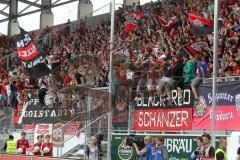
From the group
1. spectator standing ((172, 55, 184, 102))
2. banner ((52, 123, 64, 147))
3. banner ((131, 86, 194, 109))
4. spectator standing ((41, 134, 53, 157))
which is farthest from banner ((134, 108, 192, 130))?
banner ((52, 123, 64, 147))

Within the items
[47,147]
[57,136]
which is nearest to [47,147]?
[47,147]

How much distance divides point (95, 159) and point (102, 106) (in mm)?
1818

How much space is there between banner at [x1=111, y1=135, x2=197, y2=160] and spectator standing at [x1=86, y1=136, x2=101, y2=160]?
0.57 m

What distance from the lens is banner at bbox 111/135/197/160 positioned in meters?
15.7

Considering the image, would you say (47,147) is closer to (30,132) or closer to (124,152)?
(30,132)

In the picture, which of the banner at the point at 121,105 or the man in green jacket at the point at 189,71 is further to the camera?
the banner at the point at 121,105

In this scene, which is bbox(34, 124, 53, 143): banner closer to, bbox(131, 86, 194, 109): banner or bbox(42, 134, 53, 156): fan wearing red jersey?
bbox(42, 134, 53, 156): fan wearing red jersey

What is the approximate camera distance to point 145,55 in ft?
69.7

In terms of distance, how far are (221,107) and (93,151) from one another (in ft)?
15.8

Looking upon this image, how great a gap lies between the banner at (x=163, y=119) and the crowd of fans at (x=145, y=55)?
53 centimetres

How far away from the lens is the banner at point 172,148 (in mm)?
15695

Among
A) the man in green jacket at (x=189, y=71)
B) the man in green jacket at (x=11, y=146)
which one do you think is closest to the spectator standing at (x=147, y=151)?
the man in green jacket at (x=189, y=71)

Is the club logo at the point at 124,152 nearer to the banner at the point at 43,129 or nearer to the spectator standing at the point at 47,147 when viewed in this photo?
the spectator standing at the point at 47,147

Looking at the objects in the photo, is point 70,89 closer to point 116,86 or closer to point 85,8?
point 116,86
